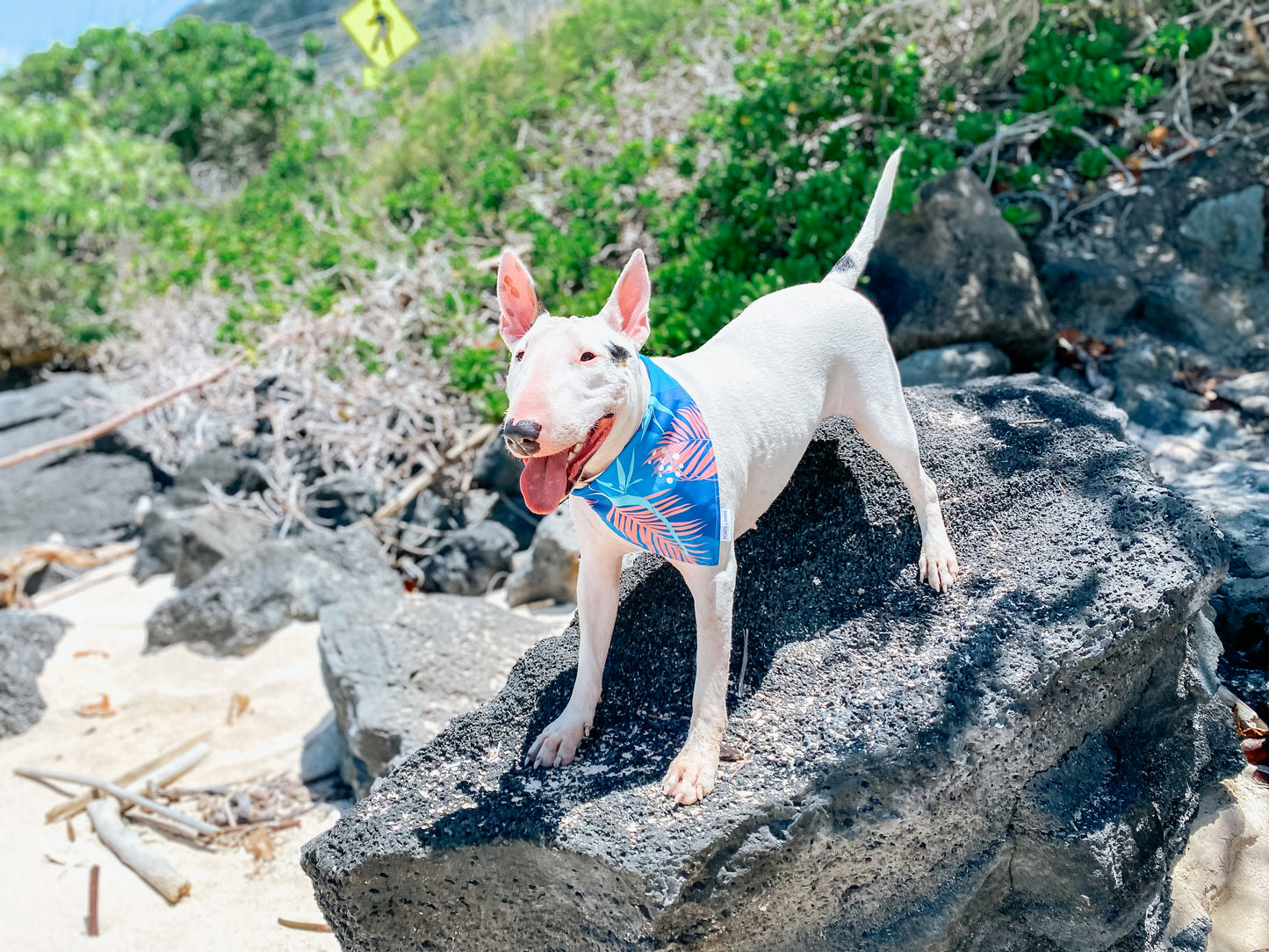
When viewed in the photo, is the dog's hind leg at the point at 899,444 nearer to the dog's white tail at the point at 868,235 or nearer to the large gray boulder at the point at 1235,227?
the dog's white tail at the point at 868,235

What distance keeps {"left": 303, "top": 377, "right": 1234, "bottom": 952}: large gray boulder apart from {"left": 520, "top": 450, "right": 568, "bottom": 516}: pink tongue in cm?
85

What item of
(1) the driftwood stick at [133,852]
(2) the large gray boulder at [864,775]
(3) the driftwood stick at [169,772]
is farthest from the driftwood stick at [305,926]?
(3) the driftwood stick at [169,772]

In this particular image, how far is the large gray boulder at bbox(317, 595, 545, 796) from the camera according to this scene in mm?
4043

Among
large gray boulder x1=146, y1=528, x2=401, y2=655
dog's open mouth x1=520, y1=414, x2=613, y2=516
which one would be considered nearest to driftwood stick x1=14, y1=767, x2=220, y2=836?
large gray boulder x1=146, y1=528, x2=401, y2=655

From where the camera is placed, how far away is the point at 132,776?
4.58m

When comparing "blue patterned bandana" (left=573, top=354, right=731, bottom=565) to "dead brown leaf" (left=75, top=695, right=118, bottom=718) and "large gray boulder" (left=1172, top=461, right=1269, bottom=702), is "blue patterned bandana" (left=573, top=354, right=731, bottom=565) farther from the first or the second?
"dead brown leaf" (left=75, top=695, right=118, bottom=718)

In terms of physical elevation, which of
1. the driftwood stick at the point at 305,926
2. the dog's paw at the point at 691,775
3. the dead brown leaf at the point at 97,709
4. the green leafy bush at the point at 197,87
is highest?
the green leafy bush at the point at 197,87

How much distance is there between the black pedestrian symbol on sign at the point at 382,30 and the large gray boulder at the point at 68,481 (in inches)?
167

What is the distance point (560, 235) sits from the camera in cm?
709

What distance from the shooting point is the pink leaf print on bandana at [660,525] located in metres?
2.33

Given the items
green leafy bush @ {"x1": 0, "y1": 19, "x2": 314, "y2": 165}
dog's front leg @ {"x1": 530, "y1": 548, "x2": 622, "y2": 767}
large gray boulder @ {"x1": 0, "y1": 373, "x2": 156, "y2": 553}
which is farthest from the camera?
green leafy bush @ {"x1": 0, "y1": 19, "x2": 314, "y2": 165}

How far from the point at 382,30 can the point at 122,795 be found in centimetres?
757

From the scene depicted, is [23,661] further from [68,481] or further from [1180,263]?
[1180,263]

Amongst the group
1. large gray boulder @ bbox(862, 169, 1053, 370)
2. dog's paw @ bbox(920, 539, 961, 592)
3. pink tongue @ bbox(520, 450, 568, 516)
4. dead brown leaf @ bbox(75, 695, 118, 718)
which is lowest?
dead brown leaf @ bbox(75, 695, 118, 718)
